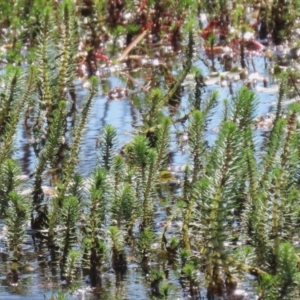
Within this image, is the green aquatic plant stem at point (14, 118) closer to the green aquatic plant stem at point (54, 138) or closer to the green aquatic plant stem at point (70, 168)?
the green aquatic plant stem at point (54, 138)

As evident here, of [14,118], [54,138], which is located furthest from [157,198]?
[14,118]

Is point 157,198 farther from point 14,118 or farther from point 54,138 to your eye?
point 14,118

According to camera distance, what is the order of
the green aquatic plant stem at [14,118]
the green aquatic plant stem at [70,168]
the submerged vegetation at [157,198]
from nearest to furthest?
the submerged vegetation at [157,198], the green aquatic plant stem at [70,168], the green aquatic plant stem at [14,118]

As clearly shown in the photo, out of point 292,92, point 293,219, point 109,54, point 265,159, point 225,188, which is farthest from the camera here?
point 109,54

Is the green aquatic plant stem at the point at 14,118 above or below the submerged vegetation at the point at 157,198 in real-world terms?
above

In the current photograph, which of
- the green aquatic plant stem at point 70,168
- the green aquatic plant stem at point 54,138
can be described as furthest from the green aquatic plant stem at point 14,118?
the green aquatic plant stem at point 70,168

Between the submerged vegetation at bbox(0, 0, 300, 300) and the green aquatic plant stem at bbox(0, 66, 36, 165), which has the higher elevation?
the green aquatic plant stem at bbox(0, 66, 36, 165)

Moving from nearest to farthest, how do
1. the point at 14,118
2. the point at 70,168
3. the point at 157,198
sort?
the point at 70,168 < the point at 14,118 < the point at 157,198

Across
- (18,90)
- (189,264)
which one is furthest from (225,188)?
(18,90)

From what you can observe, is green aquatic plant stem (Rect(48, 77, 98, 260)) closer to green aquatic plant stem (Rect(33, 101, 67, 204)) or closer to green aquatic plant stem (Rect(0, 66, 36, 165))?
green aquatic plant stem (Rect(33, 101, 67, 204))

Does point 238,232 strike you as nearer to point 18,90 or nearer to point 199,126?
point 199,126

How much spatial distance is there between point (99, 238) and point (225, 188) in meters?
0.64

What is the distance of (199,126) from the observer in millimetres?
4121

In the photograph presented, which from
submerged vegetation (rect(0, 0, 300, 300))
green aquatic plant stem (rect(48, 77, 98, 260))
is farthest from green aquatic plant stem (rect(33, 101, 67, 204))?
green aquatic plant stem (rect(48, 77, 98, 260))
